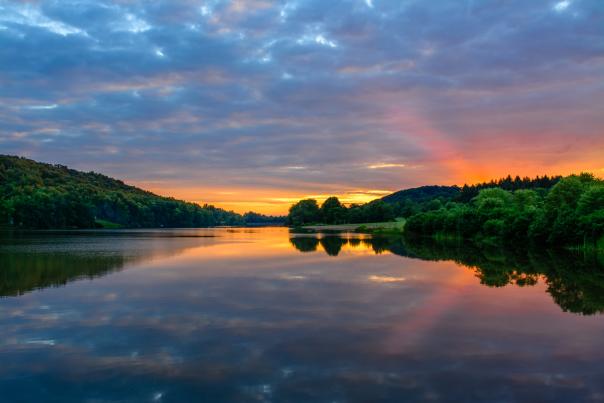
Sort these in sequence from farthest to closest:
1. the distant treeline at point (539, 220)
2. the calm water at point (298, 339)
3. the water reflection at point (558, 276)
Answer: the distant treeline at point (539, 220), the water reflection at point (558, 276), the calm water at point (298, 339)

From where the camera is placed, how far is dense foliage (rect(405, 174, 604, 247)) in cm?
5547

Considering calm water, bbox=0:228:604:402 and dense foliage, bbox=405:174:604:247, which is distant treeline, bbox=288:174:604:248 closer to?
dense foliage, bbox=405:174:604:247

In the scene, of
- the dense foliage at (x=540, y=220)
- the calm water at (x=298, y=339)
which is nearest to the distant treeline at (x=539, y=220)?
the dense foliage at (x=540, y=220)

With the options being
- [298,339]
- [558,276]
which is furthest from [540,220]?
Result: [298,339]

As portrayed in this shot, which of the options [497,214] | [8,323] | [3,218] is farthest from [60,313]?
[3,218]

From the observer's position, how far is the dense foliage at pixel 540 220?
182 feet

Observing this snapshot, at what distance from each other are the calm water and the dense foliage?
92.7 ft

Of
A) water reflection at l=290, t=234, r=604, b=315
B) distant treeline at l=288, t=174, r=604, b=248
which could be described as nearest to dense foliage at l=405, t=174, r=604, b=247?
distant treeline at l=288, t=174, r=604, b=248

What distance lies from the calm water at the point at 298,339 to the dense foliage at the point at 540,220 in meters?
28.2

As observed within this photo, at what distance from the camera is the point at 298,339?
1497cm

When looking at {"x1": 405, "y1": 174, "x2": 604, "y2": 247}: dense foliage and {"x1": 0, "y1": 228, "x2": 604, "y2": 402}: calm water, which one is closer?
{"x1": 0, "y1": 228, "x2": 604, "y2": 402}: calm water

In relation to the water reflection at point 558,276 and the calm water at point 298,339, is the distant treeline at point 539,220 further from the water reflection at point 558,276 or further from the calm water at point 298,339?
the calm water at point 298,339

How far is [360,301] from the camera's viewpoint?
2208cm

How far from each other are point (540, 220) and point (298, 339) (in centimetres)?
5642
